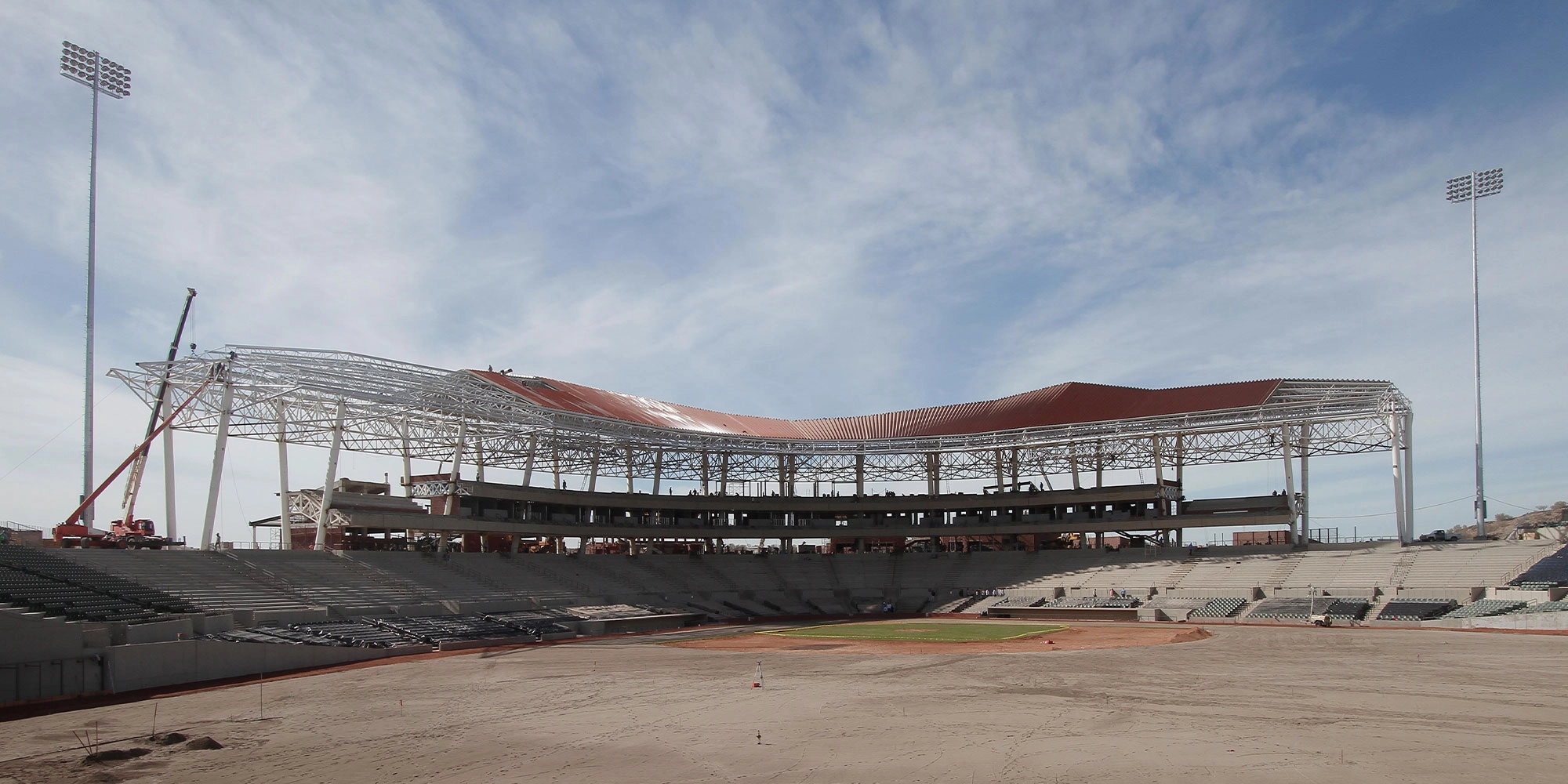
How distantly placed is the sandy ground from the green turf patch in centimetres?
1256

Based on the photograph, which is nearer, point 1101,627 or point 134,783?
point 134,783

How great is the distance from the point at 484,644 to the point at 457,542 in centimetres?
2433

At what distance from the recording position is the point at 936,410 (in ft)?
262

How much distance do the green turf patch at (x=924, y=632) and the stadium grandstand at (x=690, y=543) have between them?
7.83 metres

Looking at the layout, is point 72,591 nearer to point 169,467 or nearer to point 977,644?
point 169,467

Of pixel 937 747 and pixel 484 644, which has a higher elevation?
pixel 937 747

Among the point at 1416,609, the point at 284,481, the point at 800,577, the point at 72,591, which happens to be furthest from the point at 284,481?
the point at 1416,609

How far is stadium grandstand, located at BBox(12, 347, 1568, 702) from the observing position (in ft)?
123

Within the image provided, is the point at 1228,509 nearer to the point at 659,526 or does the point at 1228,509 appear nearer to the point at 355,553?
the point at 659,526

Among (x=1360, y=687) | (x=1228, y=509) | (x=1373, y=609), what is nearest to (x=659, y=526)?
(x=1228, y=509)

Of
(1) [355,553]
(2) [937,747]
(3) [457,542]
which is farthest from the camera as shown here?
(3) [457,542]

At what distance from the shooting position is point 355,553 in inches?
2104

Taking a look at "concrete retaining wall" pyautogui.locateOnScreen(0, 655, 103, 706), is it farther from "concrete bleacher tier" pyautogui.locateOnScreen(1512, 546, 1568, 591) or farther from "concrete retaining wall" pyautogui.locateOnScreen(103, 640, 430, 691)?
"concrete bleacher tier" pyautogui.locateOnScreen(1512, 546, 1568, 591)

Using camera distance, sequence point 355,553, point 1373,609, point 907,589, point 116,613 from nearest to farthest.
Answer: point 116,613 < point 1373,609 < point 355,553 < point 907,589
